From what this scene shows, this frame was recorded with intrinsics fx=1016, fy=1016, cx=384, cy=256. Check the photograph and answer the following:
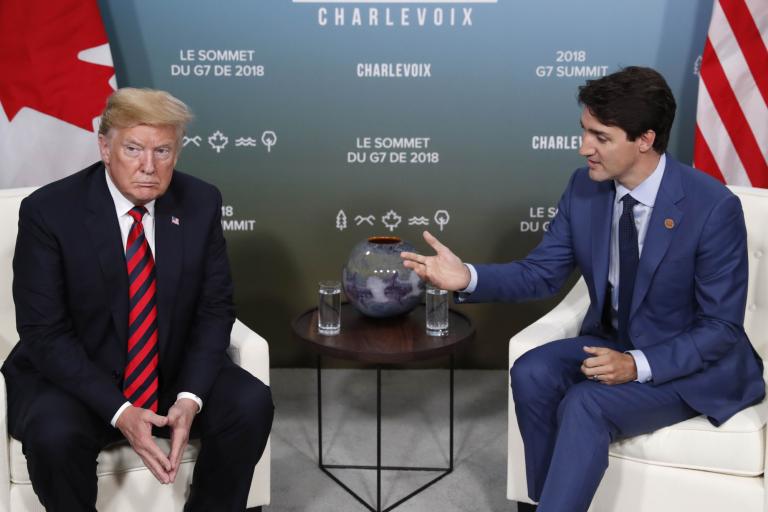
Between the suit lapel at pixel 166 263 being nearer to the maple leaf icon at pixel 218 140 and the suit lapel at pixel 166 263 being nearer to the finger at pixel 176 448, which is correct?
the finger at pixel 176 448

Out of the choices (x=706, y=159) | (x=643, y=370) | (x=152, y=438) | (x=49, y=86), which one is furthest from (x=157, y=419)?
(x=706, y=159)

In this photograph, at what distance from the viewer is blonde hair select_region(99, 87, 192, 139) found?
2449 mm

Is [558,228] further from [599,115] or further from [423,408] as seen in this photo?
[423,408]

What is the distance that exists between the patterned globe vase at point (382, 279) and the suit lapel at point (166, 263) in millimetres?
597

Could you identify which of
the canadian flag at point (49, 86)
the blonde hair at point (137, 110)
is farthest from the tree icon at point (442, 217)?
the blonde hair at point (137, 110)

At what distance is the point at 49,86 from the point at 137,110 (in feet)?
4.26

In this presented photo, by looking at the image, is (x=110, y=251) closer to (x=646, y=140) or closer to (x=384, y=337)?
(x=384, y=337)

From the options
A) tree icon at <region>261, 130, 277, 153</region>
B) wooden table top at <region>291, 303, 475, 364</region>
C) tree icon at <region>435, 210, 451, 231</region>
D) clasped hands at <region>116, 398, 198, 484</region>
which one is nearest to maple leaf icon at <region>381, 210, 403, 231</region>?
tree icon at <region>435, 210, 451, 231</region>

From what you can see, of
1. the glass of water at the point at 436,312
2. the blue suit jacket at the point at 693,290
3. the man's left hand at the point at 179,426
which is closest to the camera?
the man's left hand at the point at 179,426

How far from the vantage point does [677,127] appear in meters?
3.82

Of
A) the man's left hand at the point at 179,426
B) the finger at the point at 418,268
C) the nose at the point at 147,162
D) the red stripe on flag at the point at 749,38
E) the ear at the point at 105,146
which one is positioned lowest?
the man's left hand at the point at 179,426

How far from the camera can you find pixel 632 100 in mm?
2537

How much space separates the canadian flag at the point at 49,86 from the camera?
3.54 meters

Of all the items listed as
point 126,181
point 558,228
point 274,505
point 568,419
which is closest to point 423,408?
point 274,505
